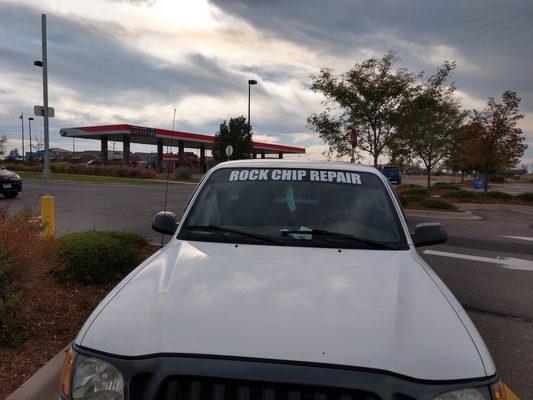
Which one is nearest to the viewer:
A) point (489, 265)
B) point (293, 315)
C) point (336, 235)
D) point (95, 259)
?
point (293, 315)

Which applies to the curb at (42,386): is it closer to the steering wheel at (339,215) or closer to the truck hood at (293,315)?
the truck hood at (293,315)

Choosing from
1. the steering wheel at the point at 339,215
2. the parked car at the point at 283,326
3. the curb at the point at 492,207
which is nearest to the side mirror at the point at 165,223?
the parked car at the point at 283,326

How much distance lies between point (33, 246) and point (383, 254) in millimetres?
3324

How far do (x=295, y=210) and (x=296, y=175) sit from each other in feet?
1.23

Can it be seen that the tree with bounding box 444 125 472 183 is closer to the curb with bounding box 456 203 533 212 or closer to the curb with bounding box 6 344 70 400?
the curb with bounding box 456 203 533 212

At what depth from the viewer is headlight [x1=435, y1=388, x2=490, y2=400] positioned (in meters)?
1.70

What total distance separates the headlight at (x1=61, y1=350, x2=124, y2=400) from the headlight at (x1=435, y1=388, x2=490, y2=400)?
1289 millimetres

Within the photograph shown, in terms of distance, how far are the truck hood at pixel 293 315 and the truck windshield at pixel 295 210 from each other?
1.03 feet

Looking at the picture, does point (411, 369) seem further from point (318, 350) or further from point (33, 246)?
point (33, 246)

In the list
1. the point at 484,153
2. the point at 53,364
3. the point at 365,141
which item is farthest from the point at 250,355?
the point at 484,153

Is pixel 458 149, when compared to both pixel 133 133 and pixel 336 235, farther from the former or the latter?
pixel 336 235

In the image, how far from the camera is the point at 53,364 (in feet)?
11.2

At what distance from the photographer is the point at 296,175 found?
3.50m

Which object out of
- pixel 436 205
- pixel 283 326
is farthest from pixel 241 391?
pixel 436 205
